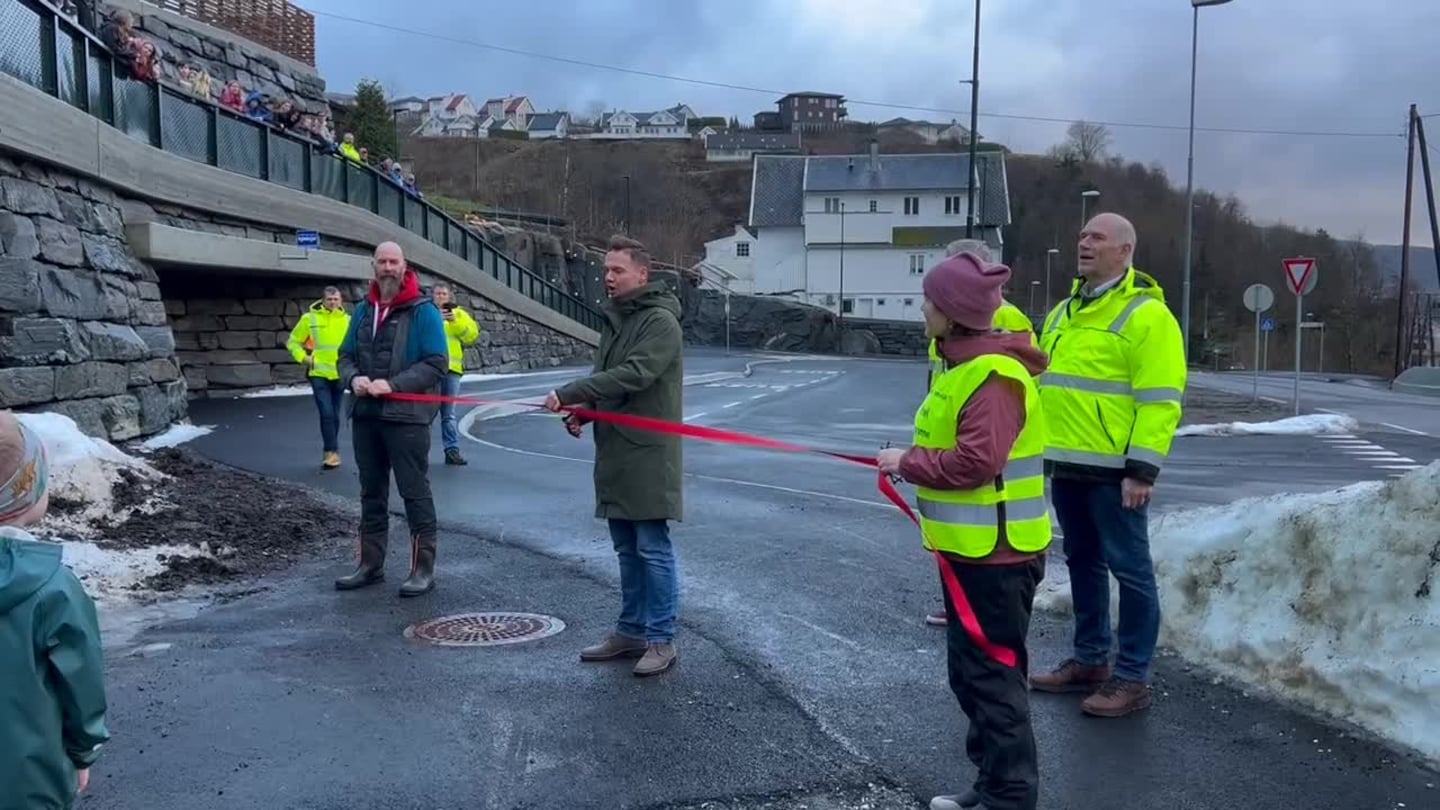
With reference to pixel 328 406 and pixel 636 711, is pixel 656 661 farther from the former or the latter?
pixel 328 406

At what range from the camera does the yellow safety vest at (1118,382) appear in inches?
187

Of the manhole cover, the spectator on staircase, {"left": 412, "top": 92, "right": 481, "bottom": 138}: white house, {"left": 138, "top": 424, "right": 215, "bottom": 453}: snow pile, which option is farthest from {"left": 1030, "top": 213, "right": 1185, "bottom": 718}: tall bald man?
{"left": 412, "top": 92, "right": 481, "bottom": 138}: white house

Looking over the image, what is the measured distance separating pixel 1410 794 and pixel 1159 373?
5.77 ft

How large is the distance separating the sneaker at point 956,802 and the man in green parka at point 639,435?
1782 mm

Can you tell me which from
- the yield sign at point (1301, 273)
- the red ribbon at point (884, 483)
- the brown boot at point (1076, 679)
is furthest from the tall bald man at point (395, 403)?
the yield sign at point (1301, 273)

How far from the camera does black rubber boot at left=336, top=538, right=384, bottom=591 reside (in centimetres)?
712

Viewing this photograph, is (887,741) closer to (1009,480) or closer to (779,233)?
(1009,480)

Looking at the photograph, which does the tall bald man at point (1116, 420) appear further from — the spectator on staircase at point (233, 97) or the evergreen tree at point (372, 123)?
the evergreen tree at point (372, 123)

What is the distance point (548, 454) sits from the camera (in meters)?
14.3

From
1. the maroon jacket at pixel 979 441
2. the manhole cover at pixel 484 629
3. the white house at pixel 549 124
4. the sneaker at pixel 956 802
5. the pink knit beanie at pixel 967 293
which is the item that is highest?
the white house at pixel 549 124

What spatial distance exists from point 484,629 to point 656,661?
1249 millimetres

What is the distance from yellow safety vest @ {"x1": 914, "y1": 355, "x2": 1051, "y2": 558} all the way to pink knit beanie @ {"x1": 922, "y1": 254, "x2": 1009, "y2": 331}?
14cm

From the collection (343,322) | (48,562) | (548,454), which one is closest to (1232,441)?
(548,454)

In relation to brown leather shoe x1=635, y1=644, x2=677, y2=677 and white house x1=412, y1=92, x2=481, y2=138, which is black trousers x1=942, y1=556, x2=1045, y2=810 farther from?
white house x1=412, y1=92, x2=481, y2=138
